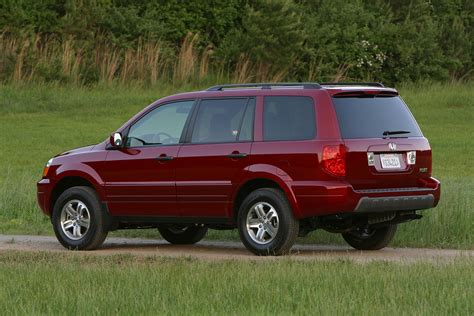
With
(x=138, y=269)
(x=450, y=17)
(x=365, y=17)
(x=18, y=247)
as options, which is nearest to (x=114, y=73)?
(x=365, y=17)

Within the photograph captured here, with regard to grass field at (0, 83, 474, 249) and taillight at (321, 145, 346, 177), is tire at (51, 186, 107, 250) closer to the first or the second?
grass field at (0, 83, 474, 249)

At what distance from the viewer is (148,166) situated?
52.7ft

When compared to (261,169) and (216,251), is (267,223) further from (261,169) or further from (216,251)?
(216,251)

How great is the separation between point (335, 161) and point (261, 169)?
818 mm

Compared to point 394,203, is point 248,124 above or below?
above

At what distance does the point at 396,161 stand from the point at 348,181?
687 mm

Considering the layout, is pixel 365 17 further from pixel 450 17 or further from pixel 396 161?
pixel 396 161

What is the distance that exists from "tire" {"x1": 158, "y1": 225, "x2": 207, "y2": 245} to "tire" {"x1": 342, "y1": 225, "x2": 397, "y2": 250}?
1895 mm

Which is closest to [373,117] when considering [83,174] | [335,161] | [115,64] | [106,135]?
[335,161]

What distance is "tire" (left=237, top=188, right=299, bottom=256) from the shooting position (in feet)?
48.7

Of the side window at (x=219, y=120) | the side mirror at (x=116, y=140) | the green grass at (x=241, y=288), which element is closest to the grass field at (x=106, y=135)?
the side window at (x=219, y=120)

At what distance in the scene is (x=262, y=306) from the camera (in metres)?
10.3

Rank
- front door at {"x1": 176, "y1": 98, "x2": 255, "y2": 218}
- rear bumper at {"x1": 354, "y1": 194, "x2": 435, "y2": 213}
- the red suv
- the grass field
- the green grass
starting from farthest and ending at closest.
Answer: the grass field
front door at {"x1": 176, "y1": 98, "x2": 255, "y2": 218}
the red suv
rear bumper at {"x1": 354, "y1": 194, "x2": 435, "y2": 213}
the green grass

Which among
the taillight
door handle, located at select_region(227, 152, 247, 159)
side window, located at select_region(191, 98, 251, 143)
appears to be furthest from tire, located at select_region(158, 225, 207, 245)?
the taillight
